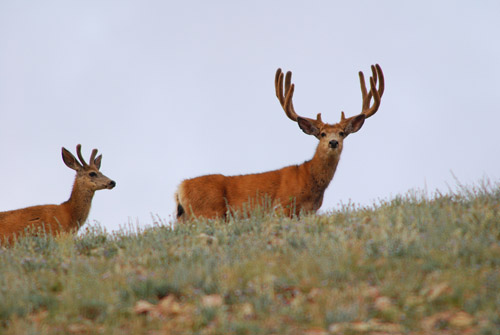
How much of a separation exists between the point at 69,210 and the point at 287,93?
16.6 feet

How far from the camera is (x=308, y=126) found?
10.6m

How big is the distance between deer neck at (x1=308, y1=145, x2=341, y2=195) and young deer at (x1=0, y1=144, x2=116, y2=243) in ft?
15.8

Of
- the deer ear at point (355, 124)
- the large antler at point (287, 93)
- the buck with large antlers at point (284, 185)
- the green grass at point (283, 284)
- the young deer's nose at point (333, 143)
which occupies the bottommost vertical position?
the green grass at point (283, 284)

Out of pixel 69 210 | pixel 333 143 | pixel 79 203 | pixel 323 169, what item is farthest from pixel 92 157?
pixel 333 143

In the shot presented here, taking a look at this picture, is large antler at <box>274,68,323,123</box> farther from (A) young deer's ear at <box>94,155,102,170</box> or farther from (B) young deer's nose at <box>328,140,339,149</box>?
(A) young deer's ear at <box>94,155,102,170</box>

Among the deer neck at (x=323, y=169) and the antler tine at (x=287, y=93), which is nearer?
the deer neck at (x=323, y=169)

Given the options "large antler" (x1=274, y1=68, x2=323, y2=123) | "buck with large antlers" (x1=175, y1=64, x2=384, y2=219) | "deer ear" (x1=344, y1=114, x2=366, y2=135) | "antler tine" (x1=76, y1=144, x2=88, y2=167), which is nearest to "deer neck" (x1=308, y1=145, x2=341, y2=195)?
"buck with large antlers" (x1=175, y1=64, x2=384, y2=219)

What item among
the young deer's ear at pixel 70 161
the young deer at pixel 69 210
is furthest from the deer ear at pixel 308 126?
the young deer's ear at pixel 70 161

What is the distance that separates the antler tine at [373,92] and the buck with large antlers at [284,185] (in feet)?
1.89

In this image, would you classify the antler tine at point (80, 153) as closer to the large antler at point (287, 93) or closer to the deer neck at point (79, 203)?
the deer neck at point (79, 203)

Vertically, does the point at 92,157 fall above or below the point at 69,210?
above

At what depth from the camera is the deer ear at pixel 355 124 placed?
35.1 feet

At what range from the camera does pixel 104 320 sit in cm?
483

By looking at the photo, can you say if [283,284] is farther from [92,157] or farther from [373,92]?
[92,157]
